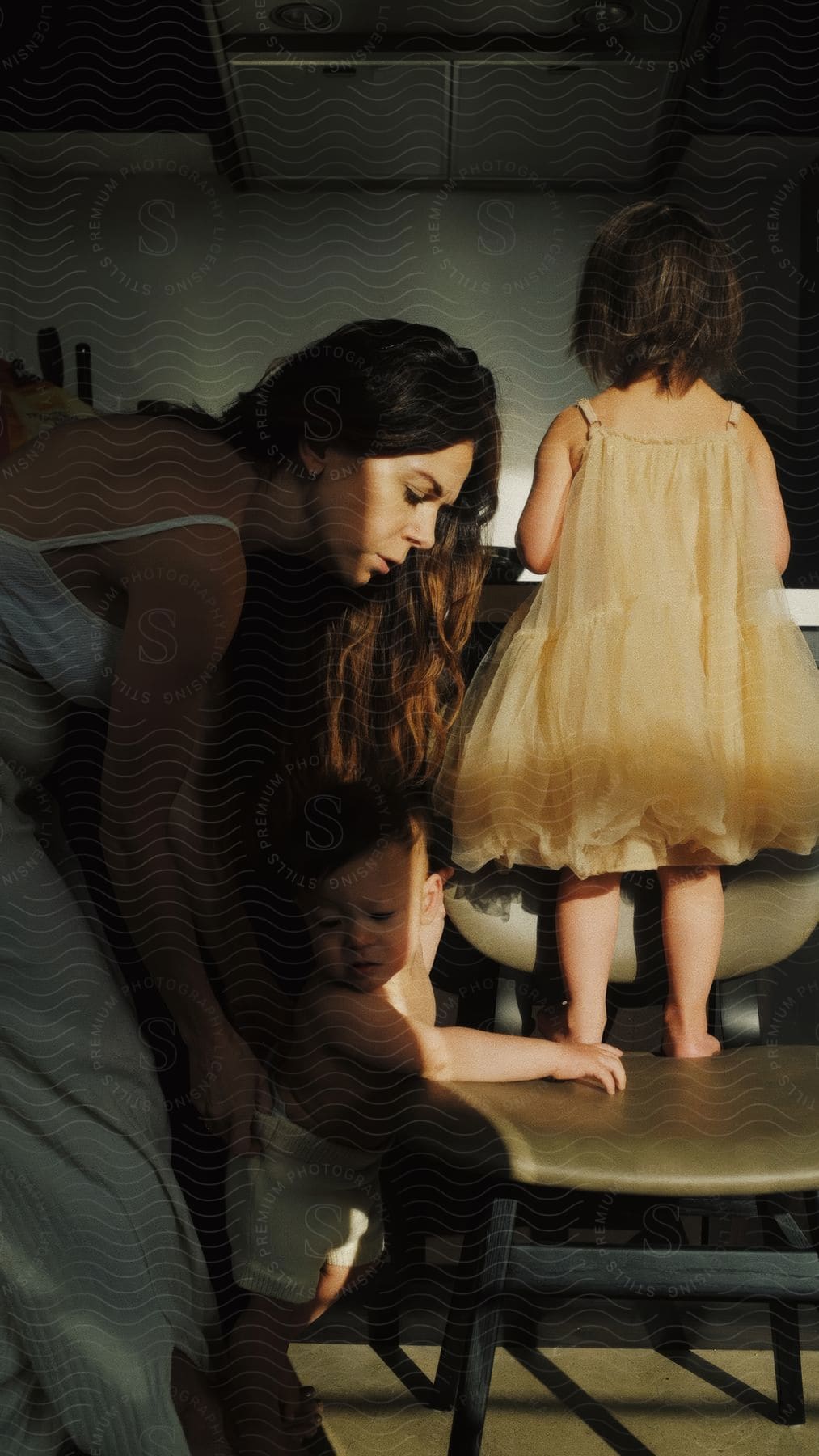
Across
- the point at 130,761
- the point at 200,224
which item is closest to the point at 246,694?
the point at 130,761

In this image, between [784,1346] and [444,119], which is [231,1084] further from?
[444,119]

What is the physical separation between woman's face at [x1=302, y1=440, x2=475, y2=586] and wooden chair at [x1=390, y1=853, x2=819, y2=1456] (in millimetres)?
304

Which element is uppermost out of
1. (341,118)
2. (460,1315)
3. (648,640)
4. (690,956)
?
(341,118)

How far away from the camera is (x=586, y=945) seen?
1095 mm

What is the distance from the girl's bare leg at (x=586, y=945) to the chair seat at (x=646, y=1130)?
5 centimetres

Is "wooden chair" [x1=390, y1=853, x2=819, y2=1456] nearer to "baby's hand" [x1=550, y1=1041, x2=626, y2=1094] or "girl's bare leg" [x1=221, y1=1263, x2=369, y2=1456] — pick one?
"baby's hand" [x1=550, y1=1041, x2=626, y2=1094]

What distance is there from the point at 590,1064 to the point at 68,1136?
1.52 feet

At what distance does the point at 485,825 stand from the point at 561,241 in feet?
1.70

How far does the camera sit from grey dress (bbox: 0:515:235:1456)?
1.05 metres

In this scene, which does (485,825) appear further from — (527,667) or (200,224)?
(200,224)

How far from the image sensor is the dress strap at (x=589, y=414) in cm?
107

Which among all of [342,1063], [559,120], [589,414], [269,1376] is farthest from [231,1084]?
[559,120]

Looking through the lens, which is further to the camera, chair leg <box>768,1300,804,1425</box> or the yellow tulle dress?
chair leg <box>768,1300,804,1425</box>

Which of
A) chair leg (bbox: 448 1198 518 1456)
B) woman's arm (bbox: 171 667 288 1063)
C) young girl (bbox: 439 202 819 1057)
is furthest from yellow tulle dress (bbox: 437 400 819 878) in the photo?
chair leg (bbox: 448 1198 518 1456)
